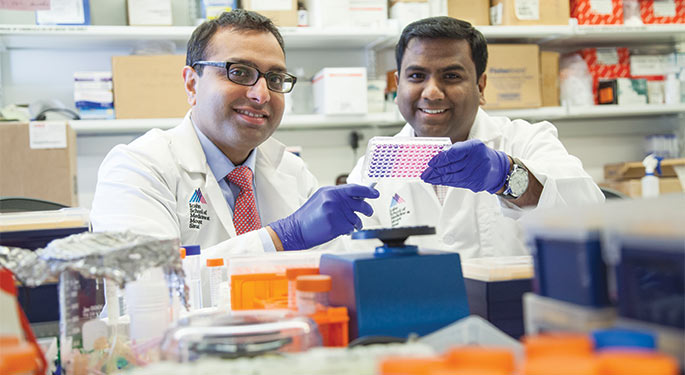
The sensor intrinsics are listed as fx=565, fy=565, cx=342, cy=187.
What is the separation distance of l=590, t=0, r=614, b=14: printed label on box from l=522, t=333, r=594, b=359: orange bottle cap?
9.18 feet

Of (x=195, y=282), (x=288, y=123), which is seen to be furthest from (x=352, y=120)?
(x=195, y=282)

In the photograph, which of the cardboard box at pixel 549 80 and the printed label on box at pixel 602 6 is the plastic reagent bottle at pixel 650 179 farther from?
the printed label on box at pixel 602 6

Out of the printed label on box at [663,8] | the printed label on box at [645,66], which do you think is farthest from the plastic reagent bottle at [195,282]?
the printed label on box at [663,8]

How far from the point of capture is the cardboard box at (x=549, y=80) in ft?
9.29

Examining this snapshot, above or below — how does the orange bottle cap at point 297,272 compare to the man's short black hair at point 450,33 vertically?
below

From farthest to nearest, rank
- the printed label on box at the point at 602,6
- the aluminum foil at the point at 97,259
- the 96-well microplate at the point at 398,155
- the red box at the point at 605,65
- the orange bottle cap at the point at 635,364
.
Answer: the red box at the point at 605,65 → the printed label on box at the point at 602,6 → the 96-well microplate at the point at 398,155 → the aluminum foil at the point at 97,259 → the orange bottle cap at the point at 635,364

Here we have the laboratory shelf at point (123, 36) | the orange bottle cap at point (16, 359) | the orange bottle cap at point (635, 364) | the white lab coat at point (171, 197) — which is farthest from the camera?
the laboratory shelf at point (123, 36)

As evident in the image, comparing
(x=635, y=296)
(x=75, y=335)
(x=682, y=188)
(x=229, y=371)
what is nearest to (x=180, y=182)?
(x=75, y=335)

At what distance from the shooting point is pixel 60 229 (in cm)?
85

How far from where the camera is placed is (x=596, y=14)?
2805 mm

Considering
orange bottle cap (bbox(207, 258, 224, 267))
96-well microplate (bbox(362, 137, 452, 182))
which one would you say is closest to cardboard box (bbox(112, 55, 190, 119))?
96-well microplate (bbox(362, 137, 452, 182))

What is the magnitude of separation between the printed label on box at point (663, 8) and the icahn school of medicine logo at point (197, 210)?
8.52 ft

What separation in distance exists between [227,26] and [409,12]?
3.86 ft

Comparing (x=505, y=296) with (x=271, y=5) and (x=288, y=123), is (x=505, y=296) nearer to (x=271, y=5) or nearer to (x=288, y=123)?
(x=288, y=123)
